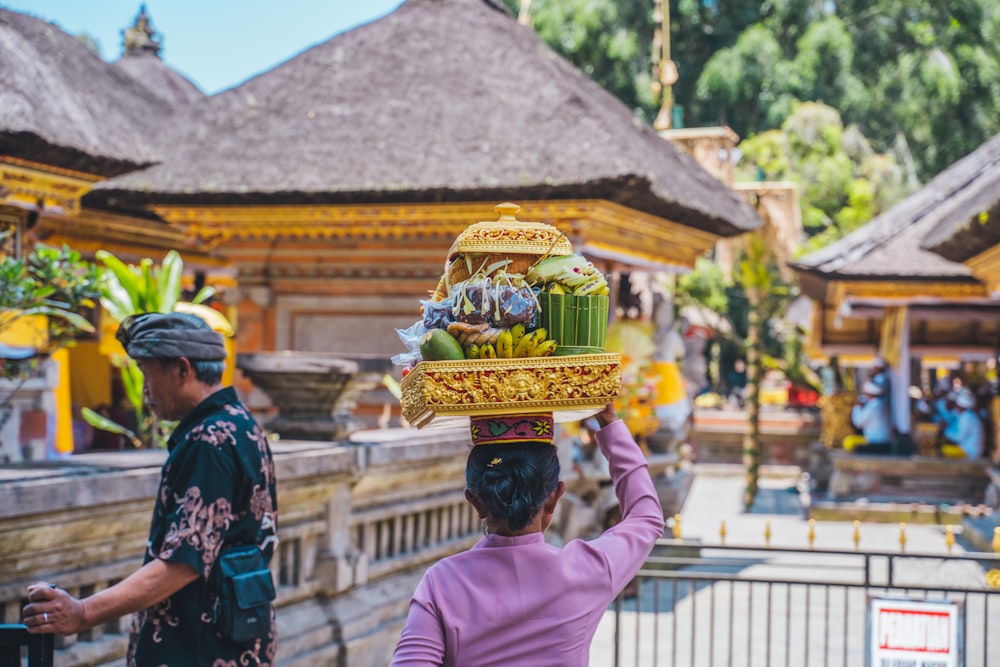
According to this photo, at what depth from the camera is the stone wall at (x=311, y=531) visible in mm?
4422

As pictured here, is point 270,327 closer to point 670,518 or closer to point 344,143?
point 344,143

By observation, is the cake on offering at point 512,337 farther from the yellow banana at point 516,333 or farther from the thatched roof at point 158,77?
the thatched roof at point 158,77

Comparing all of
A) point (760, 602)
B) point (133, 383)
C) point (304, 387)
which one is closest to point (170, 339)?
point (304, 387)

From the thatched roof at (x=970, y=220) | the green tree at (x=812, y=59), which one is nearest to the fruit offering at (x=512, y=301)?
the thatched roof at (x=970, y=220)

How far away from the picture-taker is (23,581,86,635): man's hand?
316 centimetres

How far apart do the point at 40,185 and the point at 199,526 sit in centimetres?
723

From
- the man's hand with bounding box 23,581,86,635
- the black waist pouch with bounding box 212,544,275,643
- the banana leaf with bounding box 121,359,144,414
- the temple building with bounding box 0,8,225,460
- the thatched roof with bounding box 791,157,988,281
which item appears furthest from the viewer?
the thatched roof with bounding box 791,157,988,281

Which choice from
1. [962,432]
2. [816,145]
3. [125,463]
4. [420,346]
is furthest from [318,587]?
[816,145]

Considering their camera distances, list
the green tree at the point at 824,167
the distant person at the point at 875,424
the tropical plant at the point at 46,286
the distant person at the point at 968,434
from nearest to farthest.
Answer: the tropical plant at the point at 46,286, the distant person at the point at 968,434, the distant person at the point at 875,424, the green tree at the point at 824,167

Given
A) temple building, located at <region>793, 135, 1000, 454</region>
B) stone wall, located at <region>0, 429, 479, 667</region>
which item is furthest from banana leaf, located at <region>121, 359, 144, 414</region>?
temple building, located at <region>793, 135, 1000, 454</region>

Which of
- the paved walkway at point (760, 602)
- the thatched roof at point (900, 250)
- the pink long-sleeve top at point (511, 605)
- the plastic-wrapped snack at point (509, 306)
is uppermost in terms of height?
the thatched roof at point (900, 250)

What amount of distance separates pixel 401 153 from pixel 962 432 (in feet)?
34.4

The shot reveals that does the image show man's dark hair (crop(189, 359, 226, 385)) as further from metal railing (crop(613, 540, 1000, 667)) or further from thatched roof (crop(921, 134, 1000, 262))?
thatched roof (crop(921, 134, 1000, 262))

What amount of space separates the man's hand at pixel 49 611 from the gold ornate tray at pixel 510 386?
3.86 feet
